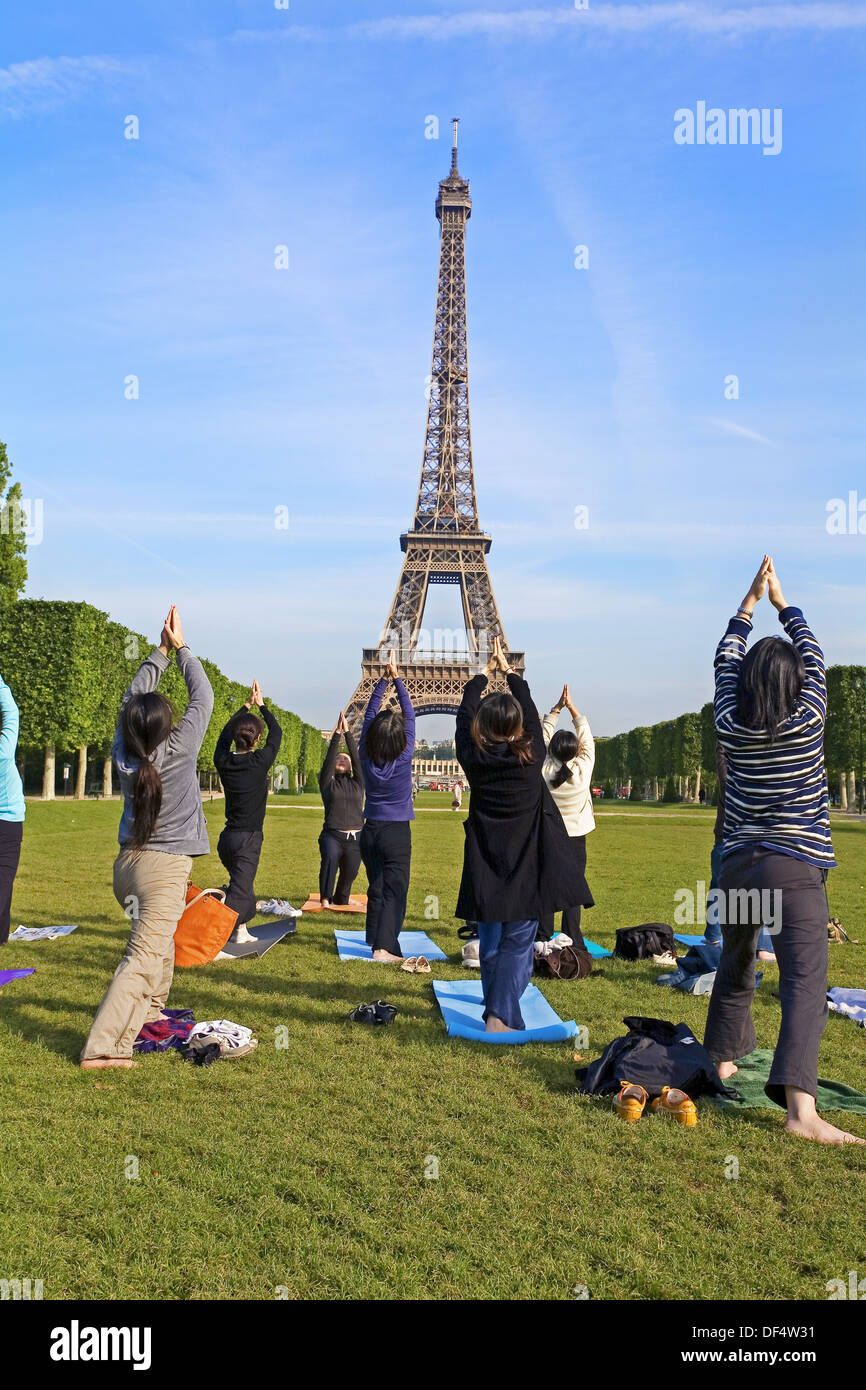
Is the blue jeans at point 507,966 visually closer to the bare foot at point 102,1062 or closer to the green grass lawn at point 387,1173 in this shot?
the green grass lawn at point 387,1173

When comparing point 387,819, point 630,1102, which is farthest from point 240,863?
point 630,1102

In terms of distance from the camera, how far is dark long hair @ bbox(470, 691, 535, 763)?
6527mm

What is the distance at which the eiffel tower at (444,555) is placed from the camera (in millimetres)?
72812

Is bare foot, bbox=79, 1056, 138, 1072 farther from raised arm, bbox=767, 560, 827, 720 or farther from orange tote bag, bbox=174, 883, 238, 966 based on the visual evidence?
raised arm, bbox=767, 560, 827, 720

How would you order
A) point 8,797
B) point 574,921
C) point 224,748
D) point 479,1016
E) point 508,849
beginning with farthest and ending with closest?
point 224,748 < point 574,921 < point 8,797 < point 479,1016 < point 508,849

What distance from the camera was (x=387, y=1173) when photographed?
4.30 meters

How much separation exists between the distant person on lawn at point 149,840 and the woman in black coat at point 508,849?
73.9 inches

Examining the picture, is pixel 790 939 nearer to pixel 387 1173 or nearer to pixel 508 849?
pixel 508 849

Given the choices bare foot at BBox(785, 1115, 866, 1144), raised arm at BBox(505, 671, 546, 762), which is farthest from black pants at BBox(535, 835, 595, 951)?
bare foot at BBox(785, 1115, 866, 1144)

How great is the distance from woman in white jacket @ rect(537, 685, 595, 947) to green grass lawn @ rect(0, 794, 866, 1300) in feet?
6.05

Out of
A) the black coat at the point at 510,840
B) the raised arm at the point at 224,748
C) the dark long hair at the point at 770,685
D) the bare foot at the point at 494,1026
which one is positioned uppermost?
the dark long hair at the point at 770,685

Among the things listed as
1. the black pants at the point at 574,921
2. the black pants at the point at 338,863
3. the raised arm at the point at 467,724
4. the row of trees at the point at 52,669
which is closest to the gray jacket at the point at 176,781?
the raised arm at the point at 467,724

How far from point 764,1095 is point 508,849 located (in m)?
2.20
